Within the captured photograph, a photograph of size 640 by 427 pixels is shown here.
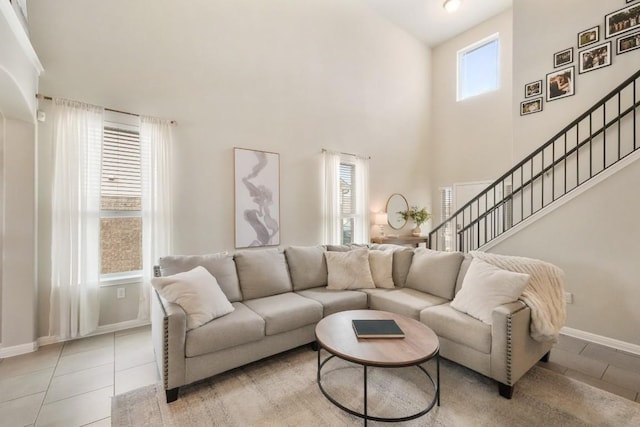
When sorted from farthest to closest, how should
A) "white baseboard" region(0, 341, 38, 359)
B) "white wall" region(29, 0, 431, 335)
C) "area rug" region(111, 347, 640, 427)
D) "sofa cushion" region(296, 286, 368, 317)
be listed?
"white wall" region(29, 0, 431, 335), "sofa cushion" region(296, 286, 368, 317), "white baseboard" region(0, 341, 38, 359), "area rug" region(111, 347, 640, 427)

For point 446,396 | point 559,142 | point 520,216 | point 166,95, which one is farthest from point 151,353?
point 559,142

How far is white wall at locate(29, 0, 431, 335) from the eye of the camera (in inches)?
118

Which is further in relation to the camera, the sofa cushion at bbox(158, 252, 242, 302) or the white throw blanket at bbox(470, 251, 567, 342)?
the sofa cushion at bbox(158, 252, 242, 302)

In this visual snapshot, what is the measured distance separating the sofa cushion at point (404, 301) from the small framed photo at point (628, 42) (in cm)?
366

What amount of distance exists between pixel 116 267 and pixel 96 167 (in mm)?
1127

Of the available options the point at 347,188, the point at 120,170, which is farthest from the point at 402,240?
the point at 120,170

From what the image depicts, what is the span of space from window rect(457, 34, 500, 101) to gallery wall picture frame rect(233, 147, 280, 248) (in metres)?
4.76

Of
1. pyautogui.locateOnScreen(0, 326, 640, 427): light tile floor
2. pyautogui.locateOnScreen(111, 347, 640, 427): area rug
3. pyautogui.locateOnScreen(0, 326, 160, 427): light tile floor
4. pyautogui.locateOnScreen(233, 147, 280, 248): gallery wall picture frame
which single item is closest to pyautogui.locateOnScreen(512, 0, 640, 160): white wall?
pyautogui.locateOnScreen(0, 326, 640, 427): light tile floor

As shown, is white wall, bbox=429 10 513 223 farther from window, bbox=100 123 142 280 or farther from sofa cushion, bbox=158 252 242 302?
window, bbox=100 123 142 280

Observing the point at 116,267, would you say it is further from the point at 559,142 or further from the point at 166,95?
the point at 559,142

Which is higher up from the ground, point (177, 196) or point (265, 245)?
point (177, 196)

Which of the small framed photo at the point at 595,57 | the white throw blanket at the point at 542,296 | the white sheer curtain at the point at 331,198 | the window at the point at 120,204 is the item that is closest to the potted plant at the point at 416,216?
the white sheer curtain at the point at 331,198

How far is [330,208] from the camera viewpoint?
16.1 ft

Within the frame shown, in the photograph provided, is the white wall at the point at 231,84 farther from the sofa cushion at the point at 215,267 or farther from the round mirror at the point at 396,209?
the sofa cushion at the point at 215,267
